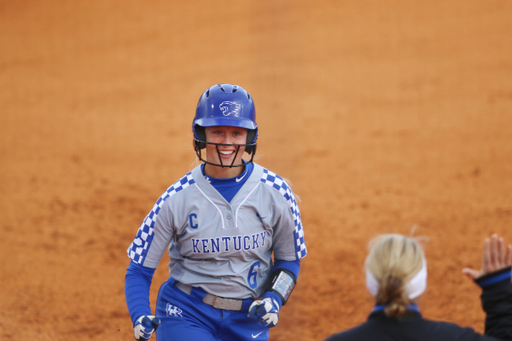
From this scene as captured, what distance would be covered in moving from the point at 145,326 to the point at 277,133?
7.68m

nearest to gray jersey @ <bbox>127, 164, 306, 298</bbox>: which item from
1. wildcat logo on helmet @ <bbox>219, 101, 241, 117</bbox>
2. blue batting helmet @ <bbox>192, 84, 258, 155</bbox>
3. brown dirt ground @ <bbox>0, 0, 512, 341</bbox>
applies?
blue batting helmet @ <bbox>192, 84, 258, 155</bbox>

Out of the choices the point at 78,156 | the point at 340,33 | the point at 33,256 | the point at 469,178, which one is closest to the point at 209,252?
the point at 33,256

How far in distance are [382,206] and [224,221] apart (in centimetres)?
506

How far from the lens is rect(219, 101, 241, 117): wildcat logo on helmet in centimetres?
348

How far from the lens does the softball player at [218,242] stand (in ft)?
11.1

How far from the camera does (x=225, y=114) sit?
11.4 ft

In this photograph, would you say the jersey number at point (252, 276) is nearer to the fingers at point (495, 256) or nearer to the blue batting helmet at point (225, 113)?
the blue batting helmet at point (225, 113)

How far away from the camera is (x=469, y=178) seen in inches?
344

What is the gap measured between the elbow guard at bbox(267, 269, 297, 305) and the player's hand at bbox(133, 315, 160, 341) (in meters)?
0.71

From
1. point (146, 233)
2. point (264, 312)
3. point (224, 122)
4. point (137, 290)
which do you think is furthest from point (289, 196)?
point (137, 290)

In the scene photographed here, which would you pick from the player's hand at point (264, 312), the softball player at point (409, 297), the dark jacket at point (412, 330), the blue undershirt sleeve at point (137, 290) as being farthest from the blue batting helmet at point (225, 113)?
the dark jacket at point (412, 330)

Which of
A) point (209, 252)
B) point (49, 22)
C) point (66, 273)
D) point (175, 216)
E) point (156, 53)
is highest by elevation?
point (49, 22)

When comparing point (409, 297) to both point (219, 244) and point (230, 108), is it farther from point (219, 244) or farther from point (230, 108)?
point (230, 108)

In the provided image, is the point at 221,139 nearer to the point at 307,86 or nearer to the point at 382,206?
the point at 382,206
